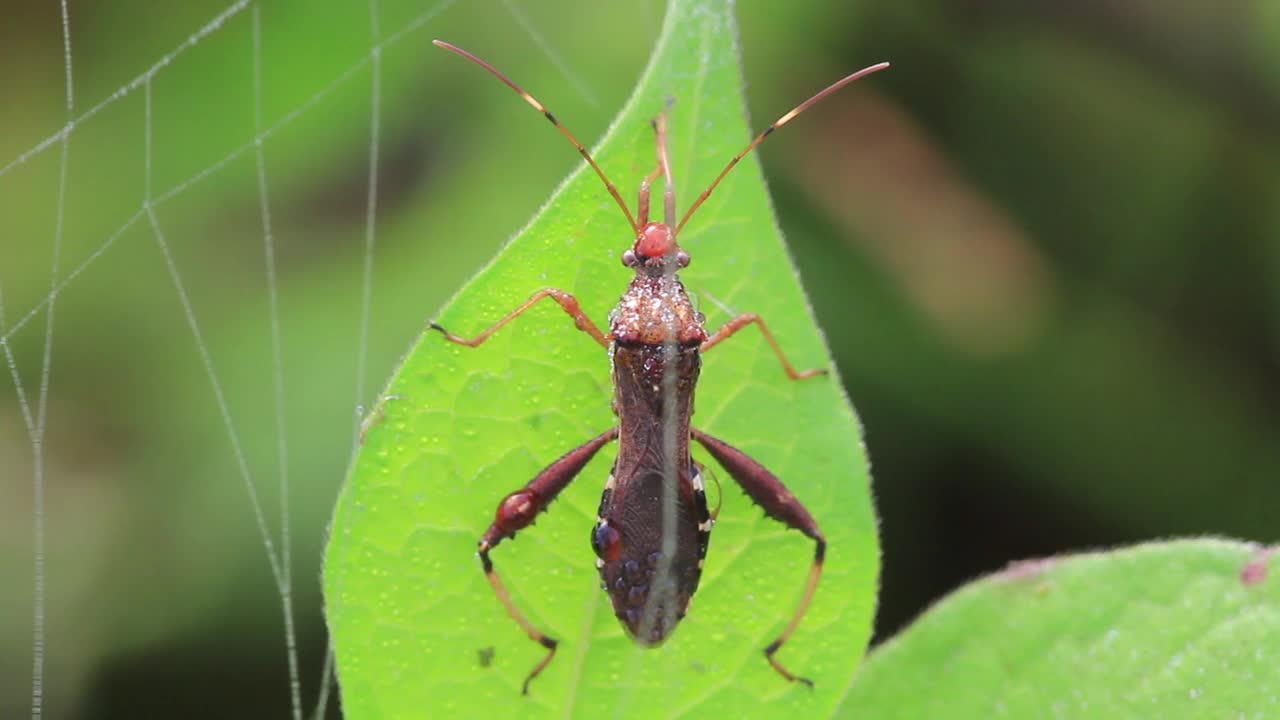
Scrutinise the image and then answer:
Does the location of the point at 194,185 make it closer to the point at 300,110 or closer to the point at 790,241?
the point at 300,110

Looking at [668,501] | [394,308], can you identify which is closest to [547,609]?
[668,501]

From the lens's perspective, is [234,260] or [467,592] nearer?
[467,592]

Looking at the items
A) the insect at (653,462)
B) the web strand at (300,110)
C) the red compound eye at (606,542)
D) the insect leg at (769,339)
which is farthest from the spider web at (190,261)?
the insect leg at (769,339)

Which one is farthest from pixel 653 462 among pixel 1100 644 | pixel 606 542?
pixel 1100 644

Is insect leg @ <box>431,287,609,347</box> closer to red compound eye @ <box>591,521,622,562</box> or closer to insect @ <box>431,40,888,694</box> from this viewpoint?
insect @ <box>431,40,888,694</box>

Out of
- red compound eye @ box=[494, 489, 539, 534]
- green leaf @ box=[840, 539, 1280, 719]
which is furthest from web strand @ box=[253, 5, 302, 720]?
green leaf @ box=[840, 539, 1280, 719]

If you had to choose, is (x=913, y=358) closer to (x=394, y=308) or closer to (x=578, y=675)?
(x=394, y=308)
